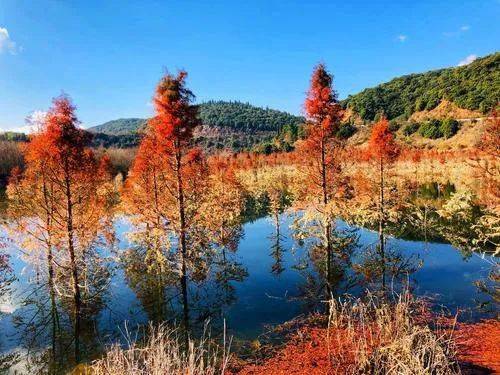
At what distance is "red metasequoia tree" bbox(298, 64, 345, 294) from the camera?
24.6m

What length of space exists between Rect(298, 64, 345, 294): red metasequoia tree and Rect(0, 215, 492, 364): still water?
479 centimetres

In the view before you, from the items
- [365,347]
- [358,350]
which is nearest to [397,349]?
[365,347]

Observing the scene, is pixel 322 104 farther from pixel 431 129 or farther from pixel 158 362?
pixel 431 129

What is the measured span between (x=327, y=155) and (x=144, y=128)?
44.2 feet

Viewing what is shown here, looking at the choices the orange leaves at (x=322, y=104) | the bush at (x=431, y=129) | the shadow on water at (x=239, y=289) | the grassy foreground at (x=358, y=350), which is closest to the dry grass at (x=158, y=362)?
the grassy foreground at (x=358, y=350)

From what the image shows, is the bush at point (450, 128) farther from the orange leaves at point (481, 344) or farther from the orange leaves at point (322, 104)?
the orange leaves at point (481, 344)

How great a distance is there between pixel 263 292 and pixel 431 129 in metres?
102

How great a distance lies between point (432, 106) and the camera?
126 m

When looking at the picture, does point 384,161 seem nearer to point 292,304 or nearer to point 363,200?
point 363,200

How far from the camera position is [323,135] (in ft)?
80.5

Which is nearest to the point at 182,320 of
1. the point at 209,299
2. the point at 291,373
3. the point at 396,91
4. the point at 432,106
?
the point at 209,299

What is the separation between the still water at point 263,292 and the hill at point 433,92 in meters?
84.1

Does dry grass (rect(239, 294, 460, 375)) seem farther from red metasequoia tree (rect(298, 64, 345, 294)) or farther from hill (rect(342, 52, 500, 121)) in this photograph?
hill (rect(342, 52, 500, 121))

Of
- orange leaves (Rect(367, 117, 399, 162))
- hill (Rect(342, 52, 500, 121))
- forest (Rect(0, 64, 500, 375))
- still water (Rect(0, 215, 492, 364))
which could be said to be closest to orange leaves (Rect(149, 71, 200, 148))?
forest (Rect(0, 64, 500, 375))
